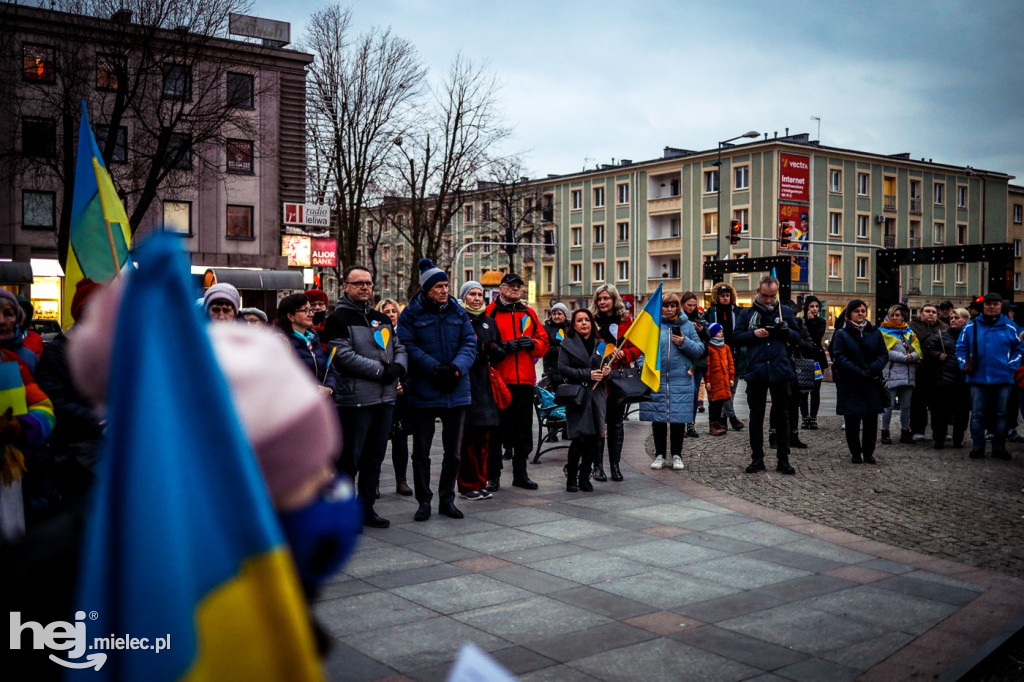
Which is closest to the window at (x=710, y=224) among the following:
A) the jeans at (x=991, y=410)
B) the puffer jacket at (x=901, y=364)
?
the puffer jacket at (x=901, y=364)

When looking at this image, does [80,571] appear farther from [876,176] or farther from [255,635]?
[876,176]

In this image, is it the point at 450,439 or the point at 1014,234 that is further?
the point at 1014,234

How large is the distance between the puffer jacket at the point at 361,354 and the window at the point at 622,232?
70.6m

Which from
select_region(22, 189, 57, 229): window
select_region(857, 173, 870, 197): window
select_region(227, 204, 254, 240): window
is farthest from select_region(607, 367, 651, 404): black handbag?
select_region(857, 173, 870, 197): window

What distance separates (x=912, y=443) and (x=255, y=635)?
14719 millimetres

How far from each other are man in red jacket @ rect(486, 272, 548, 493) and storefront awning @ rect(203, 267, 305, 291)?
104 ft

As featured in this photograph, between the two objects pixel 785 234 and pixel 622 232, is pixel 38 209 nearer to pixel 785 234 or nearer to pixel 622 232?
pixel 785 234

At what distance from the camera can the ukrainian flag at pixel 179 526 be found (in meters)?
1.13

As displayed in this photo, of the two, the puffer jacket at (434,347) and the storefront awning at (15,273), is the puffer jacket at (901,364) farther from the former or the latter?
the storefront awning at (15,273)

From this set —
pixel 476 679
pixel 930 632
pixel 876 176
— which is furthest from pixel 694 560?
pixel 876 176

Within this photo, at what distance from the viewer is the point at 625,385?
10.6m

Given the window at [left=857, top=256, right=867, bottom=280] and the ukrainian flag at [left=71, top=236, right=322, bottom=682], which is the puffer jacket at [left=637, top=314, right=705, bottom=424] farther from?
the window at [left=857, top=256, right=867, bottom=280]

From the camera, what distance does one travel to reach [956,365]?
45.9 ft

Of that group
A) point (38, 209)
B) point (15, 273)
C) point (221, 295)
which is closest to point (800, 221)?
point (38, 209)
